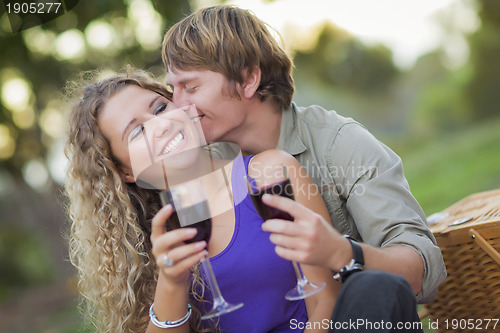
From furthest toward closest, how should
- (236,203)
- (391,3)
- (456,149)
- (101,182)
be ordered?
(456,149)
(391,3)
(101,182)
(236,203)

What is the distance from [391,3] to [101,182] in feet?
22.3

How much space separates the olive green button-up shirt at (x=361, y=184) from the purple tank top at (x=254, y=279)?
1.47 feet

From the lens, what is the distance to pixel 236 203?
2.42 m

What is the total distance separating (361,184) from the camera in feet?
7.98

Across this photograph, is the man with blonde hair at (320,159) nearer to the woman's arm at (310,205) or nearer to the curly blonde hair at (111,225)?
the woman's arm at (310,205)

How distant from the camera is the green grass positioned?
678 cm

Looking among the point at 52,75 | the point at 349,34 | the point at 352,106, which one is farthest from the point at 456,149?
the point at 52,75

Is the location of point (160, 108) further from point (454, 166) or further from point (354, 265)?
point (454, 166)

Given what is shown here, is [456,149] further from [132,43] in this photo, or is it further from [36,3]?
[36,3]

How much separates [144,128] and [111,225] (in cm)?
57

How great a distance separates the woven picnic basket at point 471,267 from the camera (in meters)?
2.43

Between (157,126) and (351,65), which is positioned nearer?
(157,126)

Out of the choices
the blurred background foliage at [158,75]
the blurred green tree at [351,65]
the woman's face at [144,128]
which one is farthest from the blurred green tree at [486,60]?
the woman's face at [144,128]

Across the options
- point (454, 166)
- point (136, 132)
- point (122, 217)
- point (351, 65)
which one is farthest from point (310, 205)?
point (351, 65)
